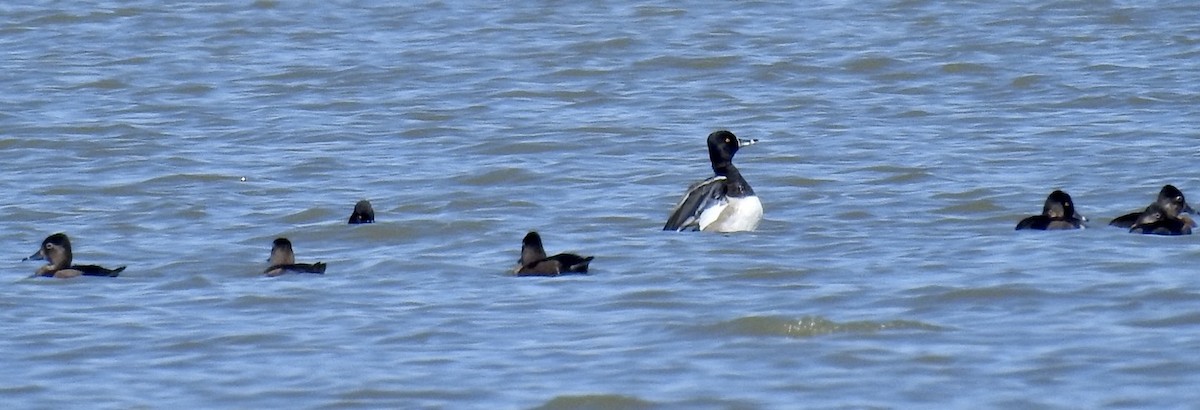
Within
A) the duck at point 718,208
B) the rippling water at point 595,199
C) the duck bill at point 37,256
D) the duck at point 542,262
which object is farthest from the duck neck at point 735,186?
the duck bill at point 37,256

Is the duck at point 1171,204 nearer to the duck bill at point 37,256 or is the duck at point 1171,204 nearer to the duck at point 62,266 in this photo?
the duck at point 62,266

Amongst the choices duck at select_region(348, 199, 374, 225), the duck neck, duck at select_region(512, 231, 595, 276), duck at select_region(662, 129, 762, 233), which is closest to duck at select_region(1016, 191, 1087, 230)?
duck at select_region(662, 129, 762, 233)

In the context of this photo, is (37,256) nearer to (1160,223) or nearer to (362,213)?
(362,213)

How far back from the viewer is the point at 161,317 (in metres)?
11.2

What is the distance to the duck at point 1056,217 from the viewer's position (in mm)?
13133

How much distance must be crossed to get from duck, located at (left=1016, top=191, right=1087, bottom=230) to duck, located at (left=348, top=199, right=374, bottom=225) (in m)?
3.94

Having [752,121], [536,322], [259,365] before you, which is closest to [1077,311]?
[536,322]

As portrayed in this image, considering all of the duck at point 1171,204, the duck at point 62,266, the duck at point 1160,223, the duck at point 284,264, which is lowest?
the duck at point 1160,223

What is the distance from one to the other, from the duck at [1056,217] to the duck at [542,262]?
2.69m

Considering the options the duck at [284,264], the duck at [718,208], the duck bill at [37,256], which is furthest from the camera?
the duck at [718,208]

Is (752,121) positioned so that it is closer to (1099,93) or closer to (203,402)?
(1099,93)

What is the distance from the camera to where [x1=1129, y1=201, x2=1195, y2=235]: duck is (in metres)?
12.8

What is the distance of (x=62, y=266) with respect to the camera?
40.9 feet

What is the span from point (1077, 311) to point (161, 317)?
14.3ft
